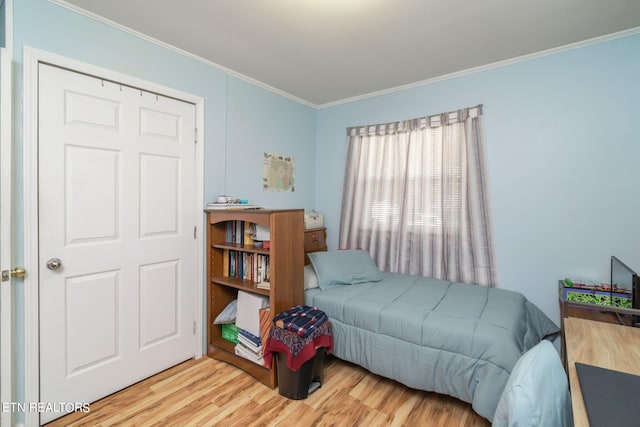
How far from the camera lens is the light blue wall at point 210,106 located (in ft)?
5.36

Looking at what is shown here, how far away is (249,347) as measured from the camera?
2.25 meters

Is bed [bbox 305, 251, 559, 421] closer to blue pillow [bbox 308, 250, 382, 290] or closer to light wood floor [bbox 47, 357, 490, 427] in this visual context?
blue pillow [bbox 308, 250, 382, 290]

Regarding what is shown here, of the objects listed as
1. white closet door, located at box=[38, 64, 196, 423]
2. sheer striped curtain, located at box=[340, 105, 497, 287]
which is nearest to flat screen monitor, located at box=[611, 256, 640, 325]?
sheer striped curtain, located at box=[340, 105, 497, 287]

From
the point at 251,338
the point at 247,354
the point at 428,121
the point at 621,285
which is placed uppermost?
the point at 428,121

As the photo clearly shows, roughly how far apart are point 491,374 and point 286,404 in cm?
129

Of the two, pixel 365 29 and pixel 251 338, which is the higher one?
pixel 365 29

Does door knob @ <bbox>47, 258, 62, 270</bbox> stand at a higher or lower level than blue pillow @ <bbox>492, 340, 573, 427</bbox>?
higher

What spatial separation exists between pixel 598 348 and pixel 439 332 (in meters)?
0.77

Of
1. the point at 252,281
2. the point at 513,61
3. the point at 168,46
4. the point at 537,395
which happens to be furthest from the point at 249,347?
the point at 513,61

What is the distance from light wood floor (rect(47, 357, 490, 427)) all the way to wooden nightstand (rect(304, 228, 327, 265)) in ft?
4.42

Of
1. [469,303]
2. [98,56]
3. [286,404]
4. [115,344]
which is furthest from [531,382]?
[98,56]

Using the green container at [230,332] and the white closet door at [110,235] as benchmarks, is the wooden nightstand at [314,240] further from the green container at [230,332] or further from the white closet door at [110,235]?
the white closet door at [110,235]

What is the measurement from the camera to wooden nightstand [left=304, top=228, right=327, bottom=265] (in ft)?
10.5

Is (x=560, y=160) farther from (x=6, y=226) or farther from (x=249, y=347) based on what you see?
(x=6, y=226)
